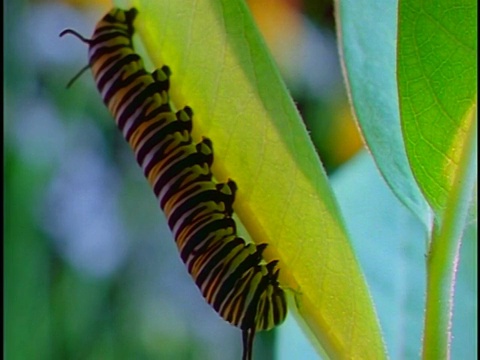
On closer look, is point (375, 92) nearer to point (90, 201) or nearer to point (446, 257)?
point (446, 257)

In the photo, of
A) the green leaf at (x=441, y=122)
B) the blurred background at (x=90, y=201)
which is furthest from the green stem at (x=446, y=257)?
the blurred background at (x=90, y=201)

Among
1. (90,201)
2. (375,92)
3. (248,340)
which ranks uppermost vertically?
(90,201)

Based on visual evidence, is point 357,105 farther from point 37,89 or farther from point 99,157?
point 37,89

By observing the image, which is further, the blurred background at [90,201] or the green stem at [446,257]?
the blurred background at [90,201]

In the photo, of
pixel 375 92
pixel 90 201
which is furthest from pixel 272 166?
pixel 90 201

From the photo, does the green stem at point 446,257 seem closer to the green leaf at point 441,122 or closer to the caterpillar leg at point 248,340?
the green leaf at point 441,122
